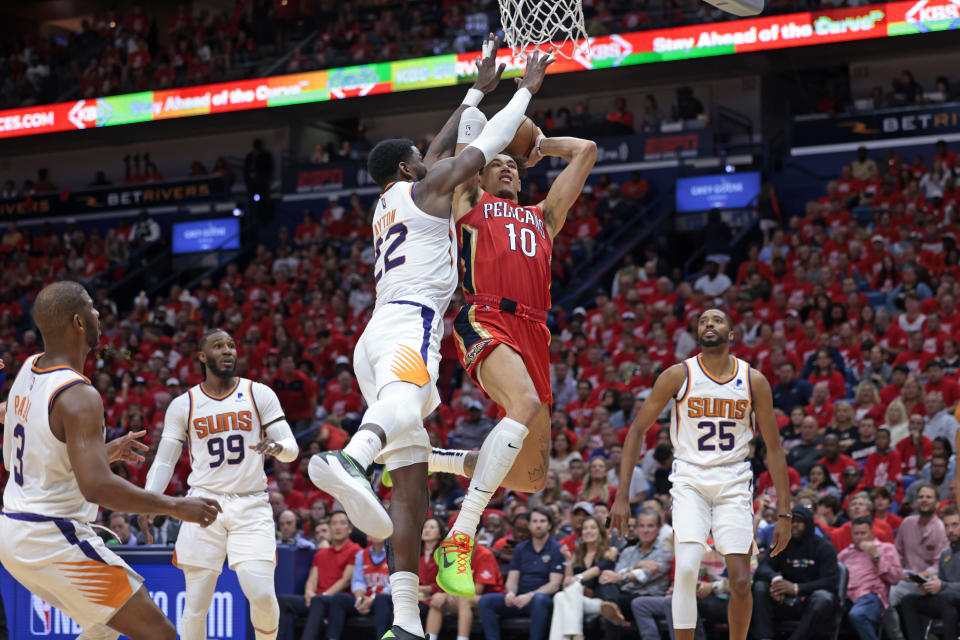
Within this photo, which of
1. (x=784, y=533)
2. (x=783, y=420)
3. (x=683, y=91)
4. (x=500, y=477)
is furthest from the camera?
(x=683, y=91)

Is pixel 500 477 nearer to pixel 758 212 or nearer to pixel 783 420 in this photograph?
pixel 783 420

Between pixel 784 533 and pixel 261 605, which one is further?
pixel 261 605

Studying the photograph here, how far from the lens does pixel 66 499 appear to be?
17.7 feet

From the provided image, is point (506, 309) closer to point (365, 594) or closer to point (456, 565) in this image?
point (456, 565)

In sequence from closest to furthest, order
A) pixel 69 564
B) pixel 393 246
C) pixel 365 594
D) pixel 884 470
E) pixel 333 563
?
pixel 69 564 < pixel 393 246 < pixel 365 594 < pixel 333 563 < pixel 884 470

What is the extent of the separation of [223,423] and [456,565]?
11.2 feet

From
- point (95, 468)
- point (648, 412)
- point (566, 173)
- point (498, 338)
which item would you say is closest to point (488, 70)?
point (566, 173)

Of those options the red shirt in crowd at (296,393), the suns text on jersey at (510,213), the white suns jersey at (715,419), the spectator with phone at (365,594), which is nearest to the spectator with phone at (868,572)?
the white suns jersey at (715,419)

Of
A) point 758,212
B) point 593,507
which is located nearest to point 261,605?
point 593,507

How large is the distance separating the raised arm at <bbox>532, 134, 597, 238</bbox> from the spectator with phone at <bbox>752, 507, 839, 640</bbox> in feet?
15.4

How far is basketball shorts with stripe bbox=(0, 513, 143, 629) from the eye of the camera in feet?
17.4

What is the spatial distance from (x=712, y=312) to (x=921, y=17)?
13.5 m

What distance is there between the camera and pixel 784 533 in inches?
306

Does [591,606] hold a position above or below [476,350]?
below
